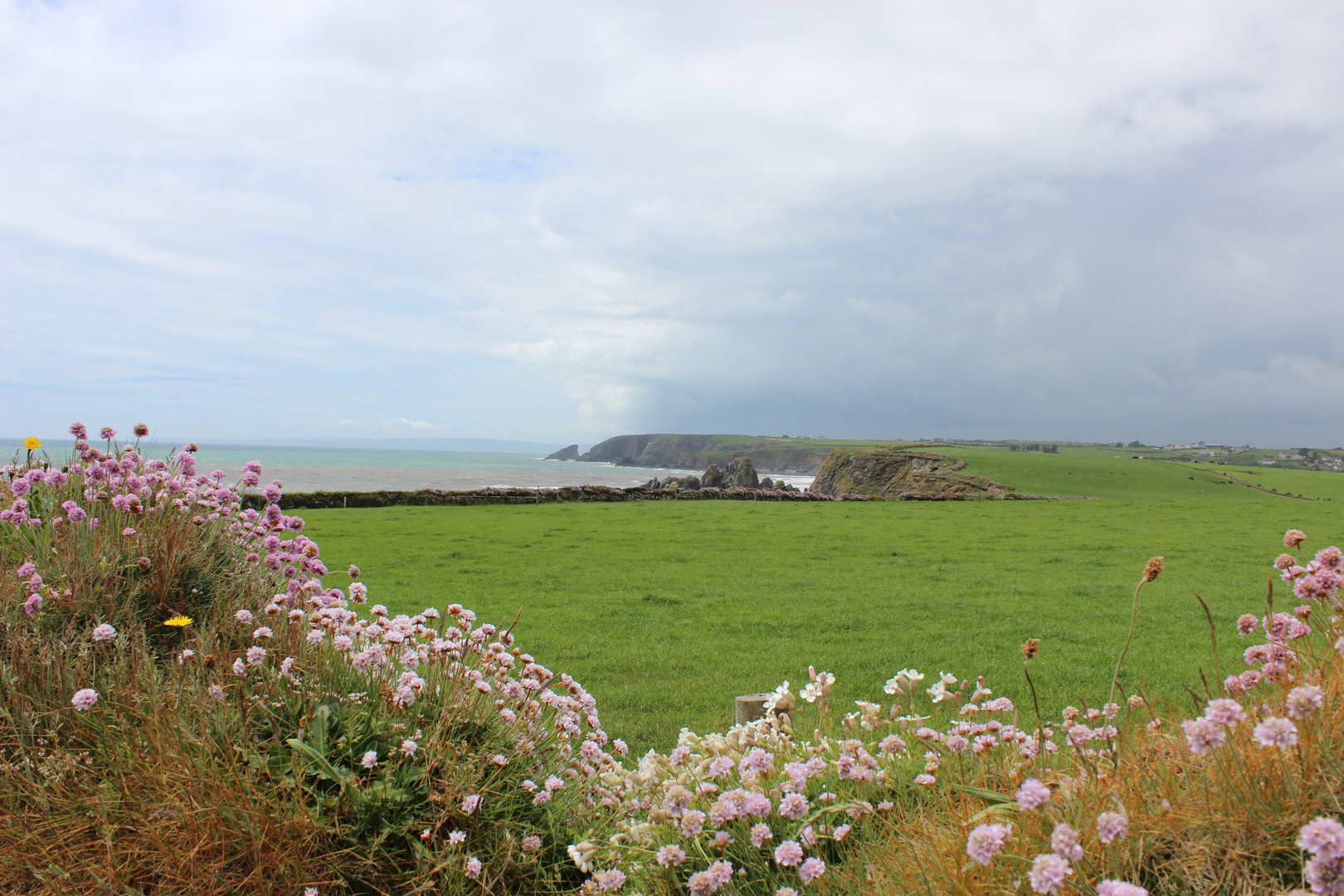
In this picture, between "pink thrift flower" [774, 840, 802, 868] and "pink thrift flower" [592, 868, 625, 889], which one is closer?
"pink thrift flower" [774, 840, 802, 868]

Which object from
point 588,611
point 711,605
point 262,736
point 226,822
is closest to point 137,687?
point 262,736

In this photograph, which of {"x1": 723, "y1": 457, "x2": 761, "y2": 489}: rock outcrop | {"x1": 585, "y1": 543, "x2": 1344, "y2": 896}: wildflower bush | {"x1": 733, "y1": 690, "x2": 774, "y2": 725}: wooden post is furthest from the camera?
{"x1": 723, "y1": 457, "x2": 761, "y2": 489}: rock outcrop

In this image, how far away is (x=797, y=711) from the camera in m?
4.89

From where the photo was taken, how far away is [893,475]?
4794cm

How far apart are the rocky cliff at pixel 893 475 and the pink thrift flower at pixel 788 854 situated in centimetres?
3826

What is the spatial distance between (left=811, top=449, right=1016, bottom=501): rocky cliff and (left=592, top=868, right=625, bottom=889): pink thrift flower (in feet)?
126

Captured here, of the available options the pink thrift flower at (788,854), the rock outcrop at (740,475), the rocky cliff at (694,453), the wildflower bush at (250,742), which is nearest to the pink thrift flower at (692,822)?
the pink thrift flower at (788,854)

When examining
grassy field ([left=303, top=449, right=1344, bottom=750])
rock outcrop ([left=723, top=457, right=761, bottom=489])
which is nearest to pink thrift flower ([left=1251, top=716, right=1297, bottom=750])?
grassy field ([left=303, top=449, right=1344, bottom=750])

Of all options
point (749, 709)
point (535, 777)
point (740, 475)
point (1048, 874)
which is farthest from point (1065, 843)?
point (740, 475)

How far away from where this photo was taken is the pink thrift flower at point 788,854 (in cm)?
242

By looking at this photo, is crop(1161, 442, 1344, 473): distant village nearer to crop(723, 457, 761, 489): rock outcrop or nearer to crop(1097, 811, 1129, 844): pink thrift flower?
crop(723, 457, 761, 489): rock outcrop

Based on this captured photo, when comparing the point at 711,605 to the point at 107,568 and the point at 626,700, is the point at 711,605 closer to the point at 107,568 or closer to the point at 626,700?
the point at 626,700

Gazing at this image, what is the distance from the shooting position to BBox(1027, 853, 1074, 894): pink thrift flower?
166cm

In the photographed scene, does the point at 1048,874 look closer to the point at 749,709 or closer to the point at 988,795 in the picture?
the point at 988,795
